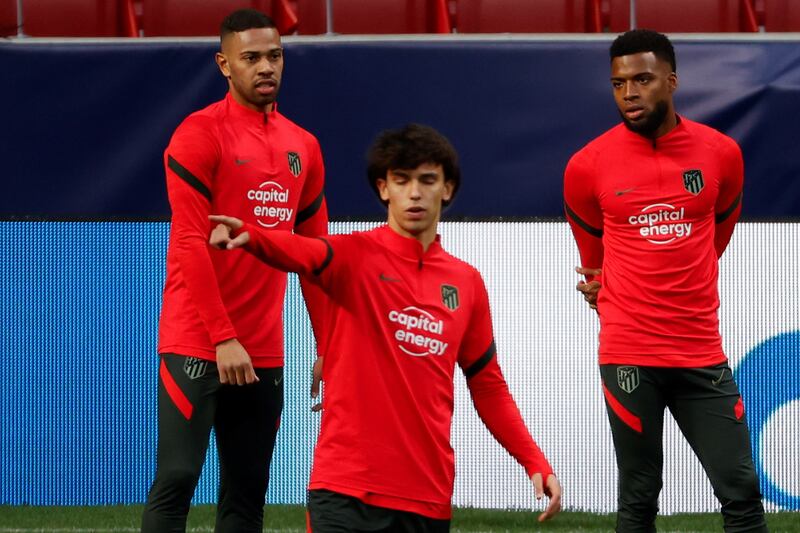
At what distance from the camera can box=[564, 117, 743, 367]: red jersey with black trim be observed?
13.3 feet

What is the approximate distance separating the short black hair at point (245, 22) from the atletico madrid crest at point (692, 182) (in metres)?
1.34

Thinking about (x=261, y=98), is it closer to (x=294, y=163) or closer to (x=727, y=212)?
(x=294, y=163)

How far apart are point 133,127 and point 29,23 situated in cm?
154

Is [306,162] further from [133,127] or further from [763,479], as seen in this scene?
[763,479]

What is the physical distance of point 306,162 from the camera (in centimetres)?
393

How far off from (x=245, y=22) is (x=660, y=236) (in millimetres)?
1393

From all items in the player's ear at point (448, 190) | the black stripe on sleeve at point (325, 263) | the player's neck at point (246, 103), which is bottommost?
the black stripe on sleeve at point (325, 263)

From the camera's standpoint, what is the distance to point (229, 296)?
3.73 meters

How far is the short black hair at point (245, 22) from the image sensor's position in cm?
383

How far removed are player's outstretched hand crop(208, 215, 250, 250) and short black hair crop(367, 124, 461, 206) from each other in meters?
0.43

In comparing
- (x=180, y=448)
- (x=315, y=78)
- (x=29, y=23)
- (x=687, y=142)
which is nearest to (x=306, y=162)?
(x=180, y=448)

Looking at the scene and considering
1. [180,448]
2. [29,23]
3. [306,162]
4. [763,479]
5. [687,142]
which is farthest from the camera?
[29,23]

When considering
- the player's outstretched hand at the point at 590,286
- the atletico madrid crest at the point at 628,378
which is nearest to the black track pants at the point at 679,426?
the atletico madrid crest at the point at 628,378

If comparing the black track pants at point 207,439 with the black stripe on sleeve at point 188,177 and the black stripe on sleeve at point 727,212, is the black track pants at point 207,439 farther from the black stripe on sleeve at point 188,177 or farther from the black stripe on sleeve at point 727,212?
the black stripe on sleeve at point 727,212
